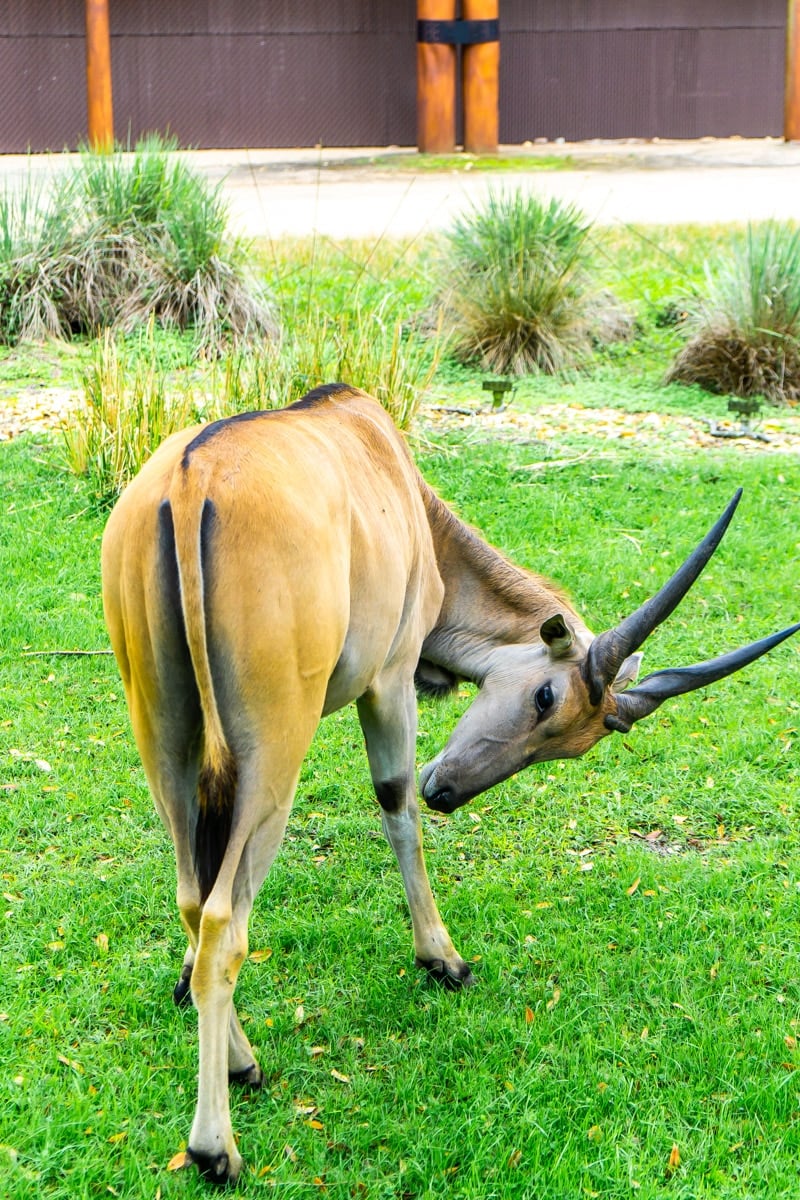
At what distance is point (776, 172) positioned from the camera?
17.9m

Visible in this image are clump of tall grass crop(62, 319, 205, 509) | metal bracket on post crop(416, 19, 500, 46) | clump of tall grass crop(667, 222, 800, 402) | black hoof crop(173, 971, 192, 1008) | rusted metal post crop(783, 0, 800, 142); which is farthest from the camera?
rusted metal post crop(783, 0, 800, 142)

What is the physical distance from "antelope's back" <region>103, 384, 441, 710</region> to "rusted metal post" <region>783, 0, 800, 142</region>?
1659 centimetres

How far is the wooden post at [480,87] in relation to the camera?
17750mm

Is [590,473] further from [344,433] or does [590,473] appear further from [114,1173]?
[114,1173]

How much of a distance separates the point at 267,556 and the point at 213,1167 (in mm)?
1498

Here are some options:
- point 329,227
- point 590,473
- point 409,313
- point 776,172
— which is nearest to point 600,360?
point 409,313

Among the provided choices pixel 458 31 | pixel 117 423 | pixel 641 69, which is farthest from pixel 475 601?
pixel 641 69

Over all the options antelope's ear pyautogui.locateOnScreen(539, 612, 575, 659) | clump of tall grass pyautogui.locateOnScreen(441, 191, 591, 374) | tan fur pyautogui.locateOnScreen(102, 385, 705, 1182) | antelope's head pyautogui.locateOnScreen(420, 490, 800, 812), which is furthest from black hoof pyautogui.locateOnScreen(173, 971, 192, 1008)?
clump of tall grass pyautogui.locateOnScreen(441, 191, 591, 374)

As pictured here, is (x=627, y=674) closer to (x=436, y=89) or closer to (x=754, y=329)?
(x=754, y=329)

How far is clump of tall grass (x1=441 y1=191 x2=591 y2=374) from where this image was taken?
1166cm

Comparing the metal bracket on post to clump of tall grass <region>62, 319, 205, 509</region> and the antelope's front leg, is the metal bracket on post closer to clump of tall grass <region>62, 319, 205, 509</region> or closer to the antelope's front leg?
clump of tall grass <region>62, 319, 205, 509</region>

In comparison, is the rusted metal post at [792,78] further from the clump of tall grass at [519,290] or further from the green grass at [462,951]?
the green grass at [462,951]

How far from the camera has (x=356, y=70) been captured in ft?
65.7

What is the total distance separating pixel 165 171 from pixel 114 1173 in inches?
410
